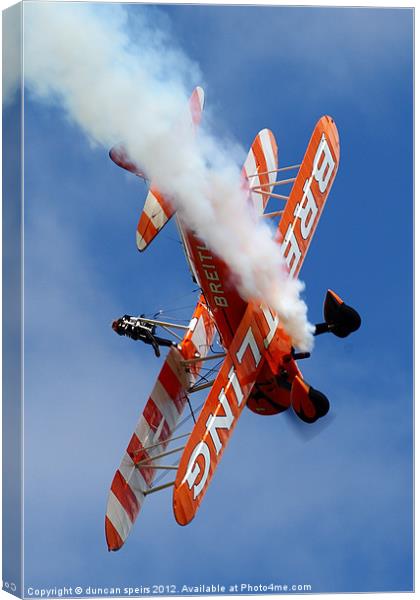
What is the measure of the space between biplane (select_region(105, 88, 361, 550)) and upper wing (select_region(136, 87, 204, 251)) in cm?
1

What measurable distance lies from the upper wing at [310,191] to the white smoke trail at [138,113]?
0.97 m

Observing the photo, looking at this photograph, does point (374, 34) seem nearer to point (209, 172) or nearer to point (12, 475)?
point (209, 172)

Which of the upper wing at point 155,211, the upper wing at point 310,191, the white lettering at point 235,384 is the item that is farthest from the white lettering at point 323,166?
the white lettering at point 235,384

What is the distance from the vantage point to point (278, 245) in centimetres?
2334

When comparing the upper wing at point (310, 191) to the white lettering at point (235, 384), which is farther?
the upper wing at point (310, 191)

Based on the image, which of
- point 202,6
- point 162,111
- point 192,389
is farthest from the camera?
point 192,389

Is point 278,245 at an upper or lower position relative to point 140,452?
upper

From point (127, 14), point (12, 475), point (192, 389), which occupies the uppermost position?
point (127, 14)

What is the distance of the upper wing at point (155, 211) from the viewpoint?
864 inches

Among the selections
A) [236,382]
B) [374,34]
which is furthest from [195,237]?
[374,34]

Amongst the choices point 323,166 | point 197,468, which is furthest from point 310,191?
point 197,468

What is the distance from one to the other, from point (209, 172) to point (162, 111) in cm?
100

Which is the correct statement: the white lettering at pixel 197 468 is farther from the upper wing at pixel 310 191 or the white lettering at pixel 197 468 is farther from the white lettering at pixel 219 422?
the upper wing at pixel 310 191

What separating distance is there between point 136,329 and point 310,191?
8.87ft
